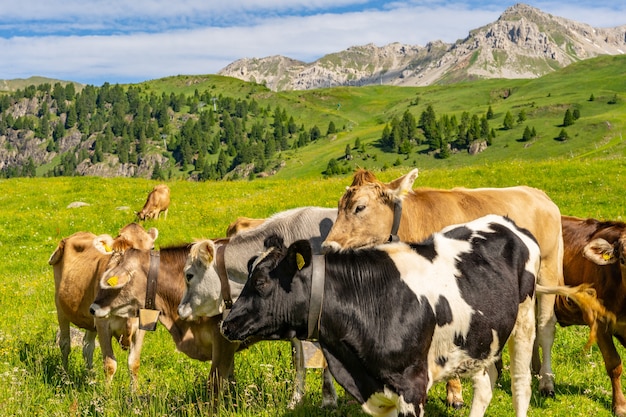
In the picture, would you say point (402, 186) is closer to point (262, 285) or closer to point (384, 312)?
point (384, 312)

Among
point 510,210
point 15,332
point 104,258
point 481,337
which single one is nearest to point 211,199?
point 15,332

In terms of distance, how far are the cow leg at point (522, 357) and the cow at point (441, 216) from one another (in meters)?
1.12

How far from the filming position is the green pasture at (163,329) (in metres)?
8.20

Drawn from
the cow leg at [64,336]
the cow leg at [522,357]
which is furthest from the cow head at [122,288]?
the cow leg at [522,357]

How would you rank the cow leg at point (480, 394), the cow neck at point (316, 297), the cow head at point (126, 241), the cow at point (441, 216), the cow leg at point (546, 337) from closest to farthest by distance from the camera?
the cow neck at point (316, 297) → the cow leg at point (480, 394) → the cow at point (441, 216) → the cow leg at point (546, 337) → the cow head at point (126, 241)

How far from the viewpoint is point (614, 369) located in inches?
335

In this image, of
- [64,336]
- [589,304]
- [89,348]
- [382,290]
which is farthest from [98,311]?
[589,304]

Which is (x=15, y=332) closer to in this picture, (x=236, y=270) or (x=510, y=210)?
(x=236, y=270)

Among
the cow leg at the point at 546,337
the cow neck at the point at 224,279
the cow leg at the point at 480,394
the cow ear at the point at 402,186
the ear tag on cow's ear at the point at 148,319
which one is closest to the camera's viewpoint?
the cow leg at the point at 480,394

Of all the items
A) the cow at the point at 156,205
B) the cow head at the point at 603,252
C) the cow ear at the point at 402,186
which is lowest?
the cow at the point at 156,205

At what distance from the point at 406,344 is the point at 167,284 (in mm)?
4257

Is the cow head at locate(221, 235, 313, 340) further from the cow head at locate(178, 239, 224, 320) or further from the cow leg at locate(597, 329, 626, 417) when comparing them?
the cow leg at locate(597, 329, 626, 417)

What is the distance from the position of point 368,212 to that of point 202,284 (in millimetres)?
2729

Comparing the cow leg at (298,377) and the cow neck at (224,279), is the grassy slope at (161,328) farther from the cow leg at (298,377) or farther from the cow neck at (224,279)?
the cow neck at (224,279)
